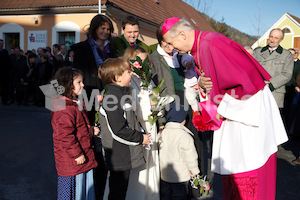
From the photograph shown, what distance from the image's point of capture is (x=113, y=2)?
1505cm

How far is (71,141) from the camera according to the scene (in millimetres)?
2904

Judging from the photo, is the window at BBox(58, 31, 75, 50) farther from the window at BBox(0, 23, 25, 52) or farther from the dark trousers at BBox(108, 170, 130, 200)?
the dark trousers at BBox(108, 170, 130, 200)

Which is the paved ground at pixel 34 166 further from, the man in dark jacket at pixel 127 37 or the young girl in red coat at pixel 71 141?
the man in dark jacket at pixel 127 37

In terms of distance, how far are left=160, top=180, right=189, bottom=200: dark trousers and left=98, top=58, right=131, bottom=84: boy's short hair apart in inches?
52.5

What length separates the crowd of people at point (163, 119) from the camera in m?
2.53

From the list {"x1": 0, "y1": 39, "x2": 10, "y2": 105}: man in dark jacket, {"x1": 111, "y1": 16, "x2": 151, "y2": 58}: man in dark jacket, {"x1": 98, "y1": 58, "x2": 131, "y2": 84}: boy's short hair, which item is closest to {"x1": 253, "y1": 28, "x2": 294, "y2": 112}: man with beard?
{"x1": 111, "y1": 16, "x2": 151, "y2": 58}: man in dark jacket

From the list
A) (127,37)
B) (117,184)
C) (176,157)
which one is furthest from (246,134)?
(127,37)

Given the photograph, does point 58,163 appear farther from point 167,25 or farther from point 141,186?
point 167,25

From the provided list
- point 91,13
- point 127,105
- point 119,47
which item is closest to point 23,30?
point 91,13

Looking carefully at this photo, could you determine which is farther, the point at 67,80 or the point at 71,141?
the point at 67,80

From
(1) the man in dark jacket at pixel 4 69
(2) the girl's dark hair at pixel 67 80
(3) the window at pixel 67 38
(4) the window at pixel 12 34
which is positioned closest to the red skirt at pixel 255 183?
(2) the girl's dark hair at pixel 67 80

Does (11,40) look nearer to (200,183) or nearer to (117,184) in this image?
(117,184)

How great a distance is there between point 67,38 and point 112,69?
14319 millimetres

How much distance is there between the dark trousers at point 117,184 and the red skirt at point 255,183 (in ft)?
3.52
